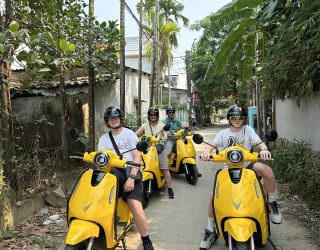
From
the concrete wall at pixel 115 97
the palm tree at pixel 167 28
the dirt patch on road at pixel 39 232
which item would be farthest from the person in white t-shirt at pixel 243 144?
the palm tree at pixel 167 28

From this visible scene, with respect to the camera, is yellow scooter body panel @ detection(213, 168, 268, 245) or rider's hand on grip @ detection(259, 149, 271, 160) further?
rider's hand on grip @ detection(259, 149, 271, 160)

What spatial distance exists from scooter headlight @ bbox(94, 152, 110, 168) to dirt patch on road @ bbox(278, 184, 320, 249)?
2985mm

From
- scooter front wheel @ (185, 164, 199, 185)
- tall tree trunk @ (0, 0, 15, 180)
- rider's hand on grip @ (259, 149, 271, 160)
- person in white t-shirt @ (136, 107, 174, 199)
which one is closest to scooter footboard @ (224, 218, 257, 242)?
rider's hand on grip @ (259, 149, 271, 160)

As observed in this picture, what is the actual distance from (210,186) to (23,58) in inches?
217

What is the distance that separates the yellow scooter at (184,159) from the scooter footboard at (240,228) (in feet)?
15.3

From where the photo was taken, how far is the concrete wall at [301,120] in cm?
797

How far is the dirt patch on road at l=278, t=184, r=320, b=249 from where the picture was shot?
5.33 meters

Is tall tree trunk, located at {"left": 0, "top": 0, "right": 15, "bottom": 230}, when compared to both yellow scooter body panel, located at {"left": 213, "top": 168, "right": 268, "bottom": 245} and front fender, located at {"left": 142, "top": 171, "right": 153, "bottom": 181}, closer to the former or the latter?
front fender, located at {"left": 142, "top": 171, "right": 153, "bottom": 181}

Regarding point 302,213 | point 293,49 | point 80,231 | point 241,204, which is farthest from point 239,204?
point 293,49

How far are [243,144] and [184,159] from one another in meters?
3.77

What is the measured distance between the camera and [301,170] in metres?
7.57

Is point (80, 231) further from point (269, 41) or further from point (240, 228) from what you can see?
point (269, 41)

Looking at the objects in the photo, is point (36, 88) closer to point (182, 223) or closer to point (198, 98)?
point (182, 223)

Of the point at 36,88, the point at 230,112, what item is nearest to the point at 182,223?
the point at 230,112
